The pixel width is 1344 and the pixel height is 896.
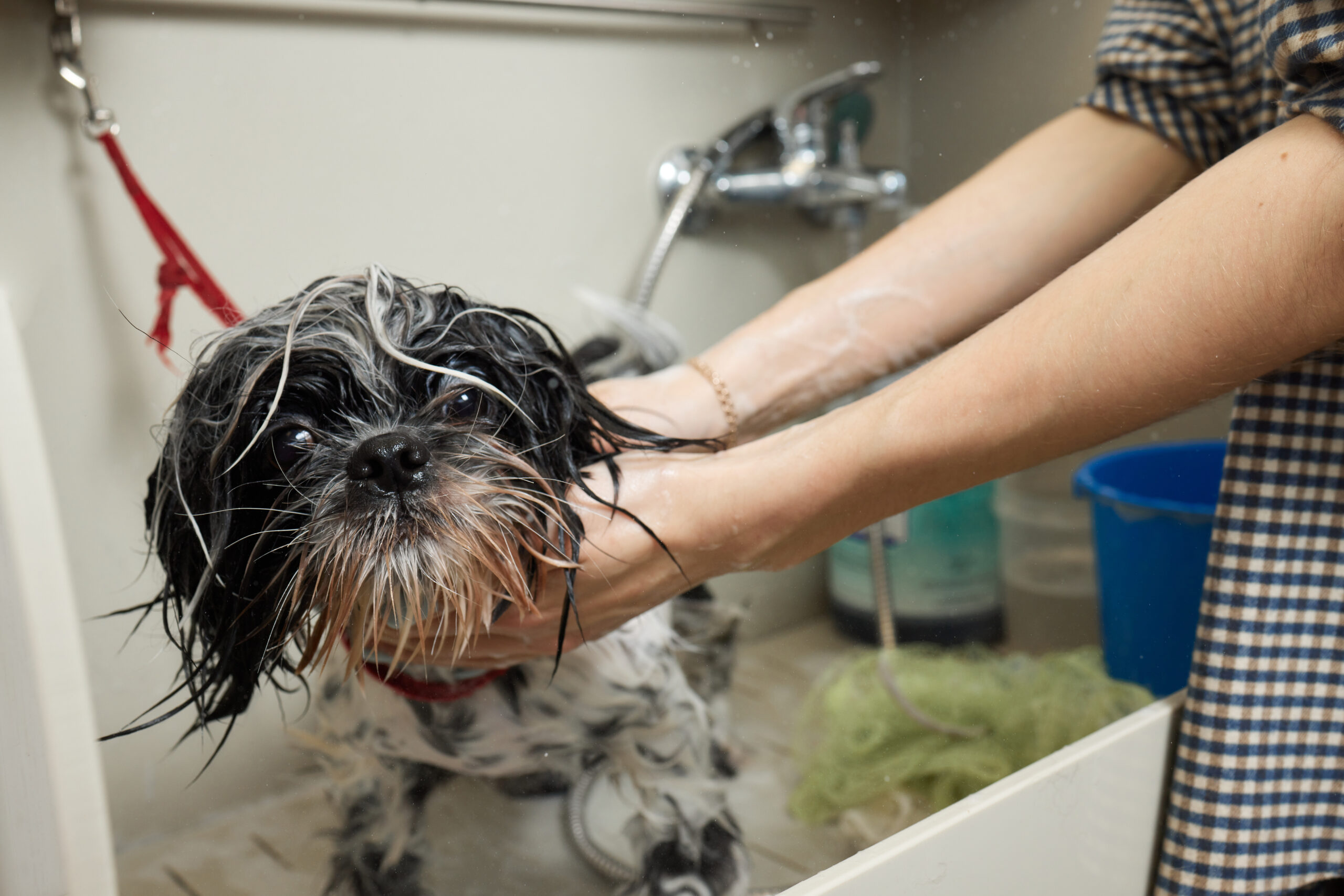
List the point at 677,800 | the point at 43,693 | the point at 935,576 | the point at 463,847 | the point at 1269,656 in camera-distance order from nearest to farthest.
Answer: the point at 43,693, the point at 1269,656, the point at 463,847, the point at 677,800, the point at 935,576

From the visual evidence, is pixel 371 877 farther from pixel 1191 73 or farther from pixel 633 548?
pixel 1191 73

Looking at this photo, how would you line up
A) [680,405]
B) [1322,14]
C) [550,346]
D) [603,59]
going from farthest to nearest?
[603,59] < [680,405] < [550,346] < [1322,14]

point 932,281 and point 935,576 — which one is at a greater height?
point 932,281

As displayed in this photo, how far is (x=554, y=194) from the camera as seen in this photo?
1220mm

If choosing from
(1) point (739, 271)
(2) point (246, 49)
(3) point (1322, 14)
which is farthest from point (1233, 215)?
(2) point (246, 49)

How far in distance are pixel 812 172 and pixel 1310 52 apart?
2.17 feet

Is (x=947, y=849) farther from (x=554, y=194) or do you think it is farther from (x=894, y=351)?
(x=554, y=194)

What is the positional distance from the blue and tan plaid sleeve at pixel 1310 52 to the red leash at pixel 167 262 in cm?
79

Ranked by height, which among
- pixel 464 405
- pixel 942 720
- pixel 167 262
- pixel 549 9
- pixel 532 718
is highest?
pixel 549 9

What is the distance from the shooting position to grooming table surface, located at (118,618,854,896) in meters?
0.74

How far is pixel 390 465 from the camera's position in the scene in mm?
606

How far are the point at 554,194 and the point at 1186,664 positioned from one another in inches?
33.9

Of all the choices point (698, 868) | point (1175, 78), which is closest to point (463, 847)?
point (698, 868)

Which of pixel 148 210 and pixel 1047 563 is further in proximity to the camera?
pixel 1047 563
